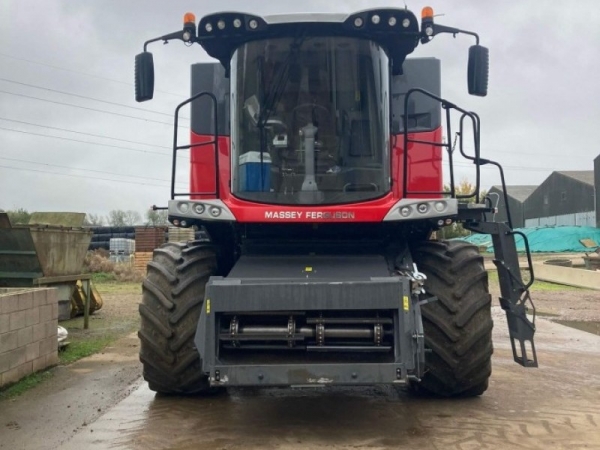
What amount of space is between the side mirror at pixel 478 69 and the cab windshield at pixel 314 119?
76 centimetres

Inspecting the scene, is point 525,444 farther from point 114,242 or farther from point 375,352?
point 114,242

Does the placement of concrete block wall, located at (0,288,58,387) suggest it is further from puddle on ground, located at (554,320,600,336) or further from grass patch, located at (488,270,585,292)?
grass patch, located at (488,270,585,292)

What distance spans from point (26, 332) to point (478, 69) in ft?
17.0

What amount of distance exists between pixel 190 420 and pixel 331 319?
4.94 ft

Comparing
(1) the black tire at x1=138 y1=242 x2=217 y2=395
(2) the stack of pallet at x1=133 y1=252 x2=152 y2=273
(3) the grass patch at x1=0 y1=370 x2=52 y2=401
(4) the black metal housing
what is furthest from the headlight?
(2) the stack of pallet at x1=133 y1=252 x2=152 y2=273

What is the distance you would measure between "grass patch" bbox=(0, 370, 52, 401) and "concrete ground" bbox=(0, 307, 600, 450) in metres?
0.11

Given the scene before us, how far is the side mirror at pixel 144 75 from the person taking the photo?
5949mm

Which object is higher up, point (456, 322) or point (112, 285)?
point (456, 322)

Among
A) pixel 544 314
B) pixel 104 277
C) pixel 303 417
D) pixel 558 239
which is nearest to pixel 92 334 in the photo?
pixel 303 417

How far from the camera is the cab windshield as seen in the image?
5586 mm

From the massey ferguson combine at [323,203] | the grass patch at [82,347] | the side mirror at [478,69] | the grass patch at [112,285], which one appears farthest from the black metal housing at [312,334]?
the grass patch at [112,285]

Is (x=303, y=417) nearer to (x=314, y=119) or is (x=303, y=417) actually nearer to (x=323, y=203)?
(x=323, y=203)

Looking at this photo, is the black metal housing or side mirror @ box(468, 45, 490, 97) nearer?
the black metal housing

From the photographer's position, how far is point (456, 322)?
5473mm
